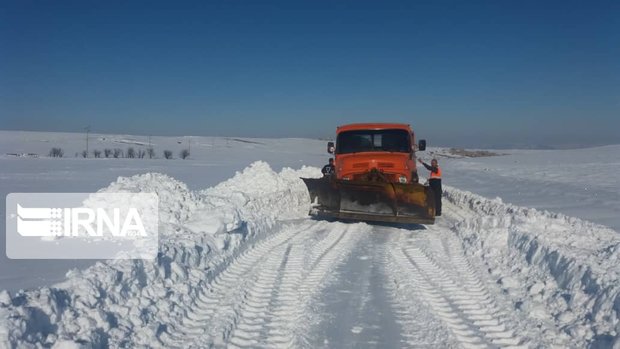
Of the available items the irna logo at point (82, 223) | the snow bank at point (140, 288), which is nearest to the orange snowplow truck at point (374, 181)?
the snow bank at point (140, 288)

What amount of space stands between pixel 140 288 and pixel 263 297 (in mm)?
1361

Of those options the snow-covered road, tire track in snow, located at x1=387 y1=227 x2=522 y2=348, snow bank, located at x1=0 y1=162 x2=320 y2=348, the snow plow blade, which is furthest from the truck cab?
snow bank, located at x1=0 y1=162 x2=320 y2=348

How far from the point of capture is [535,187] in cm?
1955

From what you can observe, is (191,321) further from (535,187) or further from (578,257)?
(535,187)

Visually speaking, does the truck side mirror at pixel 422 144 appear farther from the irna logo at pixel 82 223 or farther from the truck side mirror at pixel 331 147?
the irna logo at pixel 82 223

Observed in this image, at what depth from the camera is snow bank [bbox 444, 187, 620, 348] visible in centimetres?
465

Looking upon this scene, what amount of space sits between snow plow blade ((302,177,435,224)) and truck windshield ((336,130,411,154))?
158 centimetres

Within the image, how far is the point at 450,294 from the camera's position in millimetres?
5918

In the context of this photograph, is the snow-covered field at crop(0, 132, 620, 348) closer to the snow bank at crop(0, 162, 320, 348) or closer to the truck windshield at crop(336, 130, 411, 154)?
the snow bank at crop(0, 162, 320, 348)

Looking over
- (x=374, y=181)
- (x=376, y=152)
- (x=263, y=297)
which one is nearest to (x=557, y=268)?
(x=263, y=297)

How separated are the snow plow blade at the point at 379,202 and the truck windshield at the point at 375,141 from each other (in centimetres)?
158

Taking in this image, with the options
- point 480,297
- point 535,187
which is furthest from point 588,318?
point 535,187

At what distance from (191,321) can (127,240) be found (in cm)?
289

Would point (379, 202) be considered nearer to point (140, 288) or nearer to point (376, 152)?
point (376, 152)
